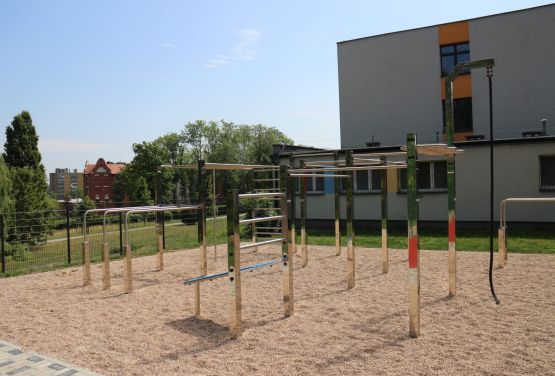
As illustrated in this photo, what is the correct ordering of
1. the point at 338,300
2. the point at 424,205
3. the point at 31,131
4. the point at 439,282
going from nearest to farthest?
the point at 338,300
the point at 439,282
the point at 424,205
the point at 31,131

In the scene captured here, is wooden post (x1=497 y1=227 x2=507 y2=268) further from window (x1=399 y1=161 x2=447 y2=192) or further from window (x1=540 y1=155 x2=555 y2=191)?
window (x1=399 y1=161 x2=447 y2=192)

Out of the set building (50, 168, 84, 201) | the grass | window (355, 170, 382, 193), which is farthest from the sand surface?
building (50, 168, 84, 201)

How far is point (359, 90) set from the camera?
24672mm

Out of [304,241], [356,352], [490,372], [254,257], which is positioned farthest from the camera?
[254,257]

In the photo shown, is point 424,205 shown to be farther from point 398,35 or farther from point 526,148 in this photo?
point 398,35

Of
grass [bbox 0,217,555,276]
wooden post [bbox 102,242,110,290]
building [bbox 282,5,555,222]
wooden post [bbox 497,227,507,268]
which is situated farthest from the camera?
building [bbox 282,5,555,222]

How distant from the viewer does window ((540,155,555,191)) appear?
1533 cm

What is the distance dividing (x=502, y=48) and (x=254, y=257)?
53.8 feet

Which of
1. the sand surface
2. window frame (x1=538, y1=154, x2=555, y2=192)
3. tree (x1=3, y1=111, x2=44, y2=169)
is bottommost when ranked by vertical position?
the sand surface

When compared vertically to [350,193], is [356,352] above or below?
below

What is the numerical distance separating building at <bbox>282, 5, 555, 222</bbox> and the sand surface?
707cm

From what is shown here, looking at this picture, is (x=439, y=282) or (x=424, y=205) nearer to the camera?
(x=439, y=282)

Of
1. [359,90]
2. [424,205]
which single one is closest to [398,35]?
[359,90]

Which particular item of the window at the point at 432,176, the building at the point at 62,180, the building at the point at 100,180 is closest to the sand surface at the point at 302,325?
the window at the point at 432,176
